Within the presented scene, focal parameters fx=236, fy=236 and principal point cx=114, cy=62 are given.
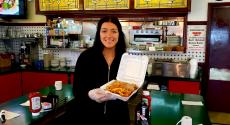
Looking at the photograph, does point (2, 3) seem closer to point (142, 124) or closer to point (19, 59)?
point (19, 59)

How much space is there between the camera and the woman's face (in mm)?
1775

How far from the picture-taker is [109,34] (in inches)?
70.0

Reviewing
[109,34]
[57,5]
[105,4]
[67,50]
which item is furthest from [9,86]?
[109,34]

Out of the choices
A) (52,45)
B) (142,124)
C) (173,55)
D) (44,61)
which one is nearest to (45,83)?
(44,61)

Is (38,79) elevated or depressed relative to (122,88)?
depressed

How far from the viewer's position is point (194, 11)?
13.6 ft

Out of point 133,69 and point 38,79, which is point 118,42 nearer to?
point 133,69

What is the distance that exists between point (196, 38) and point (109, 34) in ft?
9.27

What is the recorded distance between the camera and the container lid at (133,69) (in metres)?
1.68

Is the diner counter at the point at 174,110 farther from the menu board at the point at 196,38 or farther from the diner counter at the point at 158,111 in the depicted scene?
the menu board at the point at 196,38

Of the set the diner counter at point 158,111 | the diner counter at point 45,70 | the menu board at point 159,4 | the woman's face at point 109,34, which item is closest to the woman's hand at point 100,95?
the diner counter at point 158,111

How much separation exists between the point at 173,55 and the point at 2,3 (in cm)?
339

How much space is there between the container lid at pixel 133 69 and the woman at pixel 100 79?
0.09 meters

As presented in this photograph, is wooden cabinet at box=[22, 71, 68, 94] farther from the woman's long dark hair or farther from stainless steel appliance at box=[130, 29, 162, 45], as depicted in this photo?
the woman's long dark hair
